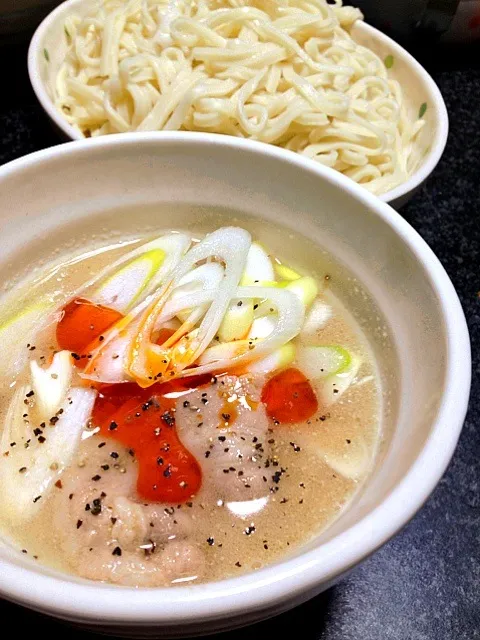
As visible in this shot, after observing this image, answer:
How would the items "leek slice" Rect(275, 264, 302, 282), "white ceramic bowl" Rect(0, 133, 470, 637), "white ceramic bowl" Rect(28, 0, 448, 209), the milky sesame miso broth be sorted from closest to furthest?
"white ceramic bowl" Rect(0, 133, 470, 637) < the milky sesame miso broth < "leek slice" Rect(275, 264, 302, 282) < "white ceramic bowl" Rect(28, 0, 448, 209)

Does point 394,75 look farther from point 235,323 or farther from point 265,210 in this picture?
point 235,323

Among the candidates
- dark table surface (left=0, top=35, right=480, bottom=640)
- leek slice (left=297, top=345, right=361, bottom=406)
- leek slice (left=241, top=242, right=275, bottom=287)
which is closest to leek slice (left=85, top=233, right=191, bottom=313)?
leek slice (left=241, top=242, right=275, bottom=287)

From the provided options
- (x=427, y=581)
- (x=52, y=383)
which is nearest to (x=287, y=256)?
(x=52, y=383)

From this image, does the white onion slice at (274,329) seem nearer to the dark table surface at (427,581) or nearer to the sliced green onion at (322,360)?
the sliced green onion at (322,360)

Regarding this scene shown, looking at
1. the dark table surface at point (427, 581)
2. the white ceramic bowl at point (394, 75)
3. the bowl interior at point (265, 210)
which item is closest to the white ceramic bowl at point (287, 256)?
the bowl interior at point (265, 210)

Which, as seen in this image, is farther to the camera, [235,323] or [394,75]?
[394,75]

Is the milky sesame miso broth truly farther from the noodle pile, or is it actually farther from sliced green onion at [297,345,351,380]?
the noodle pile
